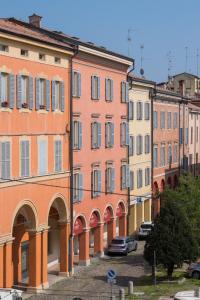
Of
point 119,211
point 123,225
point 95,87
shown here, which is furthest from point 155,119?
point 95,87

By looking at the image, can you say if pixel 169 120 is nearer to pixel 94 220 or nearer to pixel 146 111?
pixel 146 111

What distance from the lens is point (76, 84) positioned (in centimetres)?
4400

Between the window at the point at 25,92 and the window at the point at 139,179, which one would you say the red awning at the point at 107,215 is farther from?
the window at the point at 25,92

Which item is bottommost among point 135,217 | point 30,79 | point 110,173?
point 135,217

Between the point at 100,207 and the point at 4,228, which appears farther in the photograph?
the point at 100,207

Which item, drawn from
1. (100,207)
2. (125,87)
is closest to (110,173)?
(100,207)

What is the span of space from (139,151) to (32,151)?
24.6 meters

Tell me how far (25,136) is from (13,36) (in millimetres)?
5471

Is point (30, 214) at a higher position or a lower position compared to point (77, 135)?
lower

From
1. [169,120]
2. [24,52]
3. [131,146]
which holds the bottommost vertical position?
[131,146]

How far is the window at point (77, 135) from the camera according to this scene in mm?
43875

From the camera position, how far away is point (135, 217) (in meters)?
61.5

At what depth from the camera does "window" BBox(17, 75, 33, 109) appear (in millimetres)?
36122

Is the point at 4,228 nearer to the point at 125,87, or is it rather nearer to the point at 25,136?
the point at 25,136
